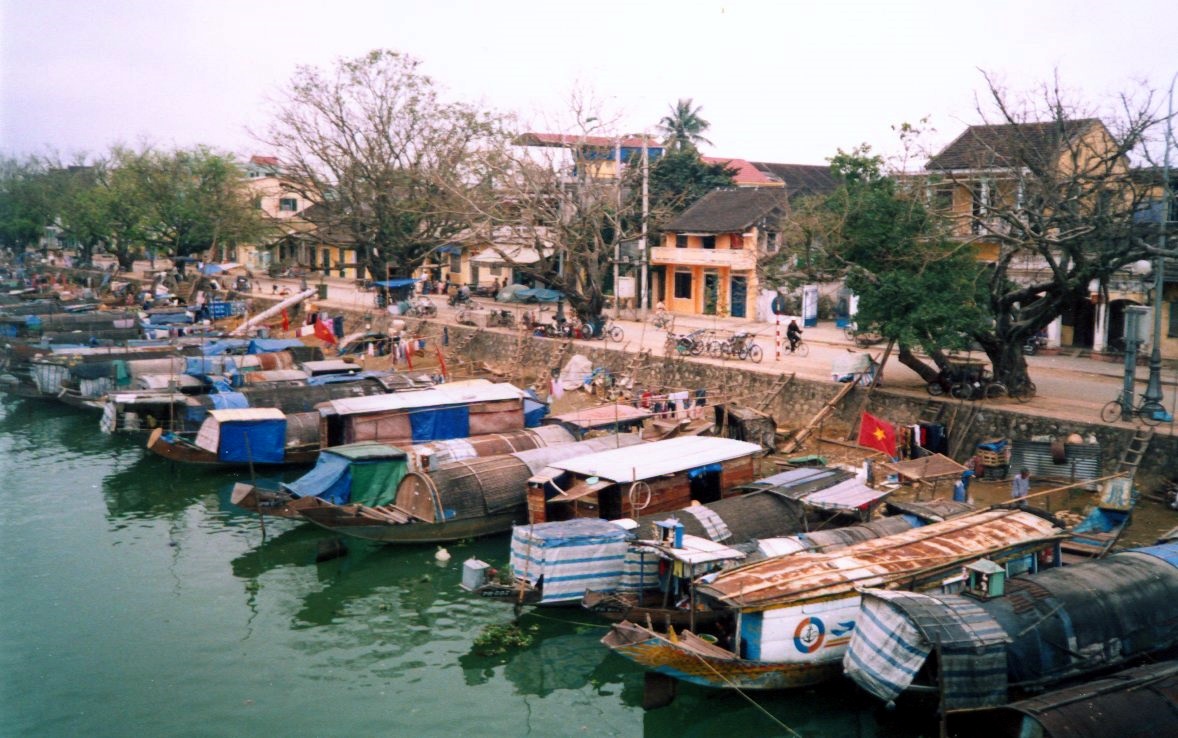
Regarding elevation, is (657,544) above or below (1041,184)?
below

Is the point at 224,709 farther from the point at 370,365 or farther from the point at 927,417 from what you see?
the point at 370,365

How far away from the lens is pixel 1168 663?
11.7 metres

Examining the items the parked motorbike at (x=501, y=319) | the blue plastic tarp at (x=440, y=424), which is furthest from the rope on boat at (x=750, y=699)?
the parked motorbike at (x=501, y=319)

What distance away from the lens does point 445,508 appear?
1897cm

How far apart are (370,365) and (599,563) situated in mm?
23649

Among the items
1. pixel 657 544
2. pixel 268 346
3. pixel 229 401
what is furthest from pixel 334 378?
pixel 657 544

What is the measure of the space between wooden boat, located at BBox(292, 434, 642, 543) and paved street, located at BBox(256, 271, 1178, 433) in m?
10.2

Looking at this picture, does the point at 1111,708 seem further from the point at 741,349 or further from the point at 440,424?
the point at 741,349

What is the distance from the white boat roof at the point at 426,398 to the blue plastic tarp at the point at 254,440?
1.60 meters

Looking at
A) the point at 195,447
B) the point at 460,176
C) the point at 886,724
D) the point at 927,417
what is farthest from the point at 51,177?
the point at 886,724

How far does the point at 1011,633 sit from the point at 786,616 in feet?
9.01

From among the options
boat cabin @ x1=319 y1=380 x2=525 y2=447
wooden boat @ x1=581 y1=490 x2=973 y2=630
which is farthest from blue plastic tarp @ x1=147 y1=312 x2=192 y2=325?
wooden boat @ x1=581 y1=490 x2=973 y2=630

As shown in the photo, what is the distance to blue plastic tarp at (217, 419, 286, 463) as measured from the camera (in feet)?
78.8

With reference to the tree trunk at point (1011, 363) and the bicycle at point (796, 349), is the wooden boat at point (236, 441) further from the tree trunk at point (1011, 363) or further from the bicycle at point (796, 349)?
the tree trunk at point (1011, 363)
